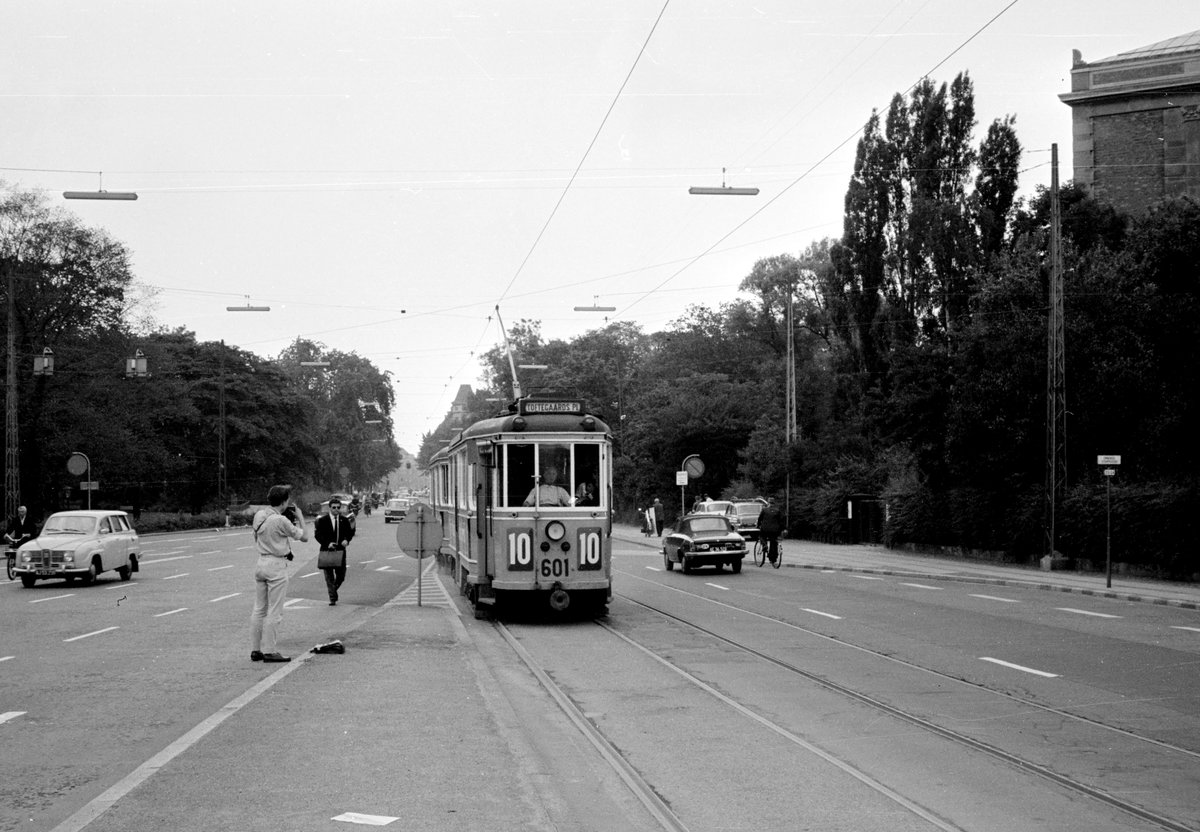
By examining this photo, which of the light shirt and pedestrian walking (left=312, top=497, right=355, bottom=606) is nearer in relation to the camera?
the light shirt

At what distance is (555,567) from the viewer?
17.5m

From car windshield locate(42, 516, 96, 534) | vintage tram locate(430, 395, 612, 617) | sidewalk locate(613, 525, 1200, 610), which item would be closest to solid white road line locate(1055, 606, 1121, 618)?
sidewalk locate(613, 525, 1200, 610)

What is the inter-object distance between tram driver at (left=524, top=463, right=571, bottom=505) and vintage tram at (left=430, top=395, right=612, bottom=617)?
0.05 feet

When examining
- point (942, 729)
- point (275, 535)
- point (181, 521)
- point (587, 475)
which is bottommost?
point (181, 521)

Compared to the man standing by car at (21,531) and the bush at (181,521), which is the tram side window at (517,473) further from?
the bush at (181,521)

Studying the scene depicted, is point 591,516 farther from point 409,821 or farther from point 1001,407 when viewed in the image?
point 1001,407

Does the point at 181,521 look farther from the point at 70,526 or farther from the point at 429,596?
the point at 429,596

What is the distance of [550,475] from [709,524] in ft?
45.9

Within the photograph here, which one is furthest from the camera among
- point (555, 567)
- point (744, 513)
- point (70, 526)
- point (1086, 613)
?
point (744, 513)

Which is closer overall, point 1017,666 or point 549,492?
point 1017,666

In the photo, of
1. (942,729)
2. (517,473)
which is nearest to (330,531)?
(517,473)

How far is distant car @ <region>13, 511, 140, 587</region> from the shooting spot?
25.0 meters

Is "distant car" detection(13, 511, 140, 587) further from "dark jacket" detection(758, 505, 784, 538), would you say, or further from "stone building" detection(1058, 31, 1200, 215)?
"stone building" detection(1058, 31, 1200, 215)

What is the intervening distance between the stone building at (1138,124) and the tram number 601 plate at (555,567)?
39.4 meters
